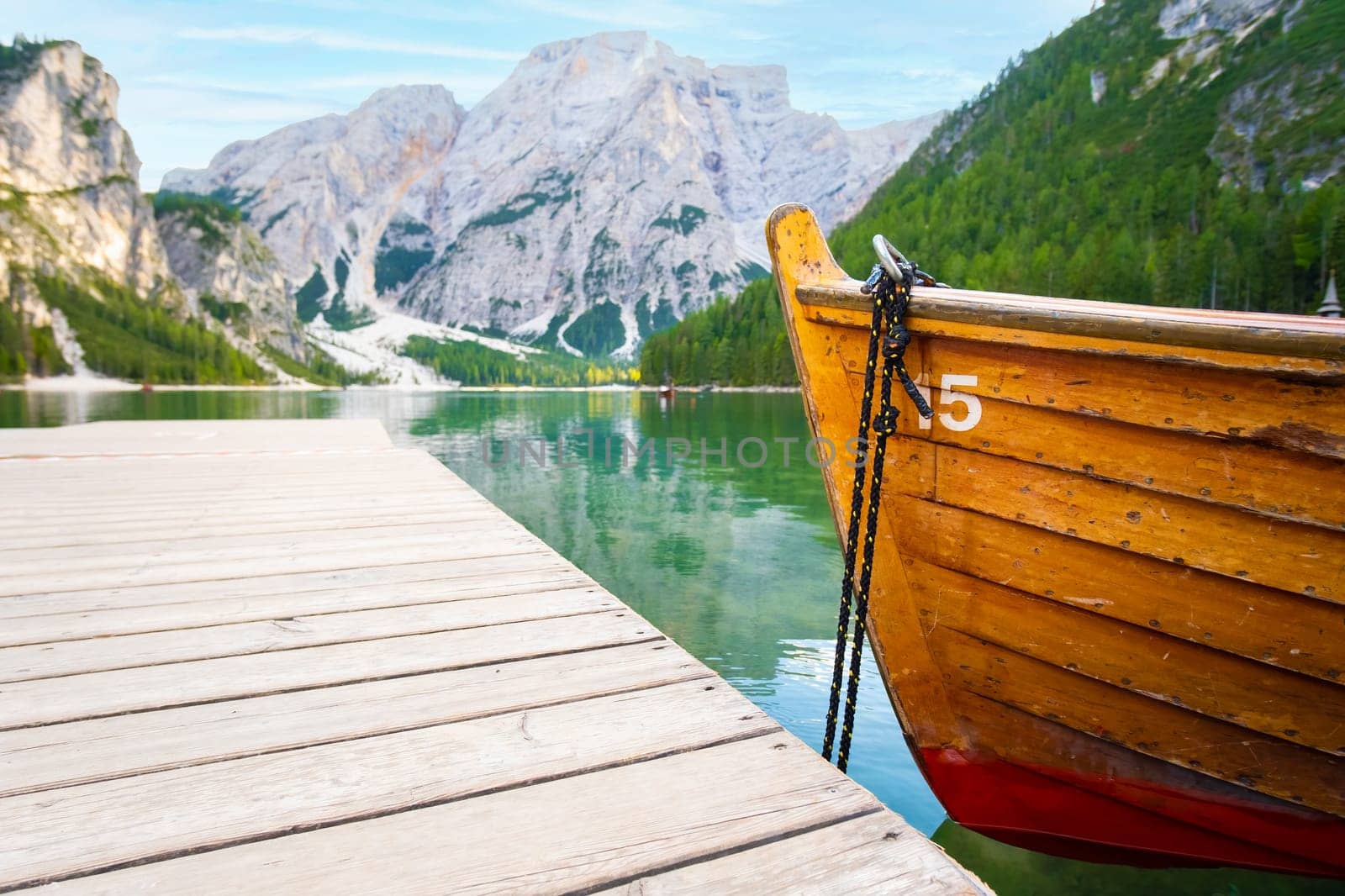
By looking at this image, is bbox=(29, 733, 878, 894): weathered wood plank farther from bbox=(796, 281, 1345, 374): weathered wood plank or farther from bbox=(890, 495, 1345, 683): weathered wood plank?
bbox=(796, 281, 1345, 374): weathered wood plank

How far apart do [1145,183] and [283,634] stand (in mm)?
125897

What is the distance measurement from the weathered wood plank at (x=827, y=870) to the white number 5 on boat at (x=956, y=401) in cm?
167

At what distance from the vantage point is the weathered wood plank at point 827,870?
5.22 feet

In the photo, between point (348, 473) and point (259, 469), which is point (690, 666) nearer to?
point (348, 473)

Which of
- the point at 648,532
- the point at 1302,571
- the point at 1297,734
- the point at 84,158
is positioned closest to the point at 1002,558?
the point at 1302,571

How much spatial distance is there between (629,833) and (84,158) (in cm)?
20284

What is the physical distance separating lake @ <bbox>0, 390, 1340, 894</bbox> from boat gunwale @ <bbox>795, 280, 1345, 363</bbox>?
2704 mm

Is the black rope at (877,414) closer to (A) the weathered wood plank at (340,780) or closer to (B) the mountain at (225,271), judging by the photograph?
(A) the weathered wood plank at (340,780)

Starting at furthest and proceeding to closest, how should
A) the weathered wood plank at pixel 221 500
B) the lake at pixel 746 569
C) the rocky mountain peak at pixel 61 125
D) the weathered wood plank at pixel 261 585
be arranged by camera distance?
the rocky mountain peak at pixel 61 125 → the weathered wood plank at pixel 221 500 → the lake at pixel 746 569 → the weathered wood plank at pixel 261 585

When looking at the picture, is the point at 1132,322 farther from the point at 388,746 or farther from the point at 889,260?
the point at 388,746

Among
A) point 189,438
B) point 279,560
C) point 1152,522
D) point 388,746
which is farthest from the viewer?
point 189,438

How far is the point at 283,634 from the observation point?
3.01m

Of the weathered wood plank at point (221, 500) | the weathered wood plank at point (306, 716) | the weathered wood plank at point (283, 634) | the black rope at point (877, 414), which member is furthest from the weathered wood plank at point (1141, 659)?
the weathered wood plank at point (221, 500)

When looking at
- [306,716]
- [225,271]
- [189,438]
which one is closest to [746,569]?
[306,716]
